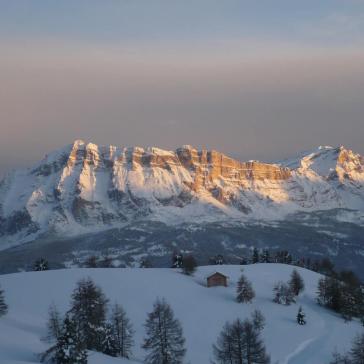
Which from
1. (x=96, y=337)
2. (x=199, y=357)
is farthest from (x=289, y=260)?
(x=96, y=337)

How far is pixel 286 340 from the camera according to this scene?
10106 cm

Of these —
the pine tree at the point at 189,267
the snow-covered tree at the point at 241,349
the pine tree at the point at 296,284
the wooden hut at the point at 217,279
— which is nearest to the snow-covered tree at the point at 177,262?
the pine tree at the point at 189,267

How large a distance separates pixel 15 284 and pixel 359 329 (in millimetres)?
55615

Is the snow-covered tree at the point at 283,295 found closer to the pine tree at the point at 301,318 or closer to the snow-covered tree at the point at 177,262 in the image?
the pine tree at the point at 301,318

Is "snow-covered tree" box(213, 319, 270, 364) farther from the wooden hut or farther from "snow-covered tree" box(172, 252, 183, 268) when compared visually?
"snow-covered tree" box(172, 252, 183, 268)

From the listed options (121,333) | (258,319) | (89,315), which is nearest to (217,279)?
(258,319)

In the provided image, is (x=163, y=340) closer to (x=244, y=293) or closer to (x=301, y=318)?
(x=301, y=318)

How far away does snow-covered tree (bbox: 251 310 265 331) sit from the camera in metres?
99.6

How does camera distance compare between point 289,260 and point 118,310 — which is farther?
point 289,260

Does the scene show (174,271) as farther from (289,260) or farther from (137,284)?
(289,260)

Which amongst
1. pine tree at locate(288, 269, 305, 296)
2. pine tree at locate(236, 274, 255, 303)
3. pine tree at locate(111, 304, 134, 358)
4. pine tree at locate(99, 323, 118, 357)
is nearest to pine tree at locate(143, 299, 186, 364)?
pine tree at locate(99, 323, 118, 357)

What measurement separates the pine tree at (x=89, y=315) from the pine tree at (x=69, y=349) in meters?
15.2

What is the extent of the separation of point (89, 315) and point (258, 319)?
1180 inches

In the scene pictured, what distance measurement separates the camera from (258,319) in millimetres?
103562
